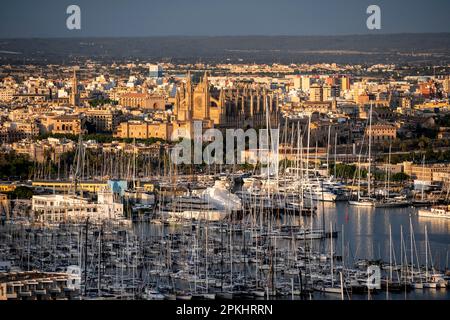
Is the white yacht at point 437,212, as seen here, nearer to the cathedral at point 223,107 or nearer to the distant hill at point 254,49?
the cathedral at point 223,107

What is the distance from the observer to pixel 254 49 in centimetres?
7262

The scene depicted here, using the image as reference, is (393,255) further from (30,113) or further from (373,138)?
(30,113)

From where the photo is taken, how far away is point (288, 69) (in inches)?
2408

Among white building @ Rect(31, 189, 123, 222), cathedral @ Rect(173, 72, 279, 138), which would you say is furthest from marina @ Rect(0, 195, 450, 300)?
cathedral @ Rect(173, 72, 279, 138)

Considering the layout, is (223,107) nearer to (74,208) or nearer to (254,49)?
(74,208)

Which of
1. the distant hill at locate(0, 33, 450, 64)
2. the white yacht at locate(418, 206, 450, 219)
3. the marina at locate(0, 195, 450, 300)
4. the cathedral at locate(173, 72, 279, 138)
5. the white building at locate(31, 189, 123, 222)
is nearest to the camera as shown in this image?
the marina at locate(0, 195, 450, 300)

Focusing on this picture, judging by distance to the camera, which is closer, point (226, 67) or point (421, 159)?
point (421, 159)

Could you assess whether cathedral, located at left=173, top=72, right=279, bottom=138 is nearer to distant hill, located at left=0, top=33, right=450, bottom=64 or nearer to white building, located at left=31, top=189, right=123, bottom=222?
distant hill, located at left=0, top=33, right=450, bottom=64

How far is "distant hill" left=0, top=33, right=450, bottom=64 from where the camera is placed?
167ft

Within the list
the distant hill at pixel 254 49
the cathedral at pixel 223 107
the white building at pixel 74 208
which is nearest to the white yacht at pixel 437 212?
the white building at pixel 74 208

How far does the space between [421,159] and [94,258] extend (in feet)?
42.6

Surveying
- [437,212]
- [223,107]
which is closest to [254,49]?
[223,107]

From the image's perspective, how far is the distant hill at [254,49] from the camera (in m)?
50.8
